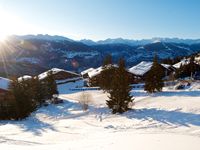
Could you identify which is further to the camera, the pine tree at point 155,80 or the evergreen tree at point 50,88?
the evergreen tree at point 50,88

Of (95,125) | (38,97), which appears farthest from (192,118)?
(38,97)

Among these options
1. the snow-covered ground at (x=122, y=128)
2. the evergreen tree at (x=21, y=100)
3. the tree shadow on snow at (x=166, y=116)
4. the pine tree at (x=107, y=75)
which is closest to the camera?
the snow-covered ground at (x=122, y=128)

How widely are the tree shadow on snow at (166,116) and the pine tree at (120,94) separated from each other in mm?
Answer: 1368

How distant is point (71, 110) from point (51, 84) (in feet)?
38.6

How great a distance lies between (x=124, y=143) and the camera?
18.2m

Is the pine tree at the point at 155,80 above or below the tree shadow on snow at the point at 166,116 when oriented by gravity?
above

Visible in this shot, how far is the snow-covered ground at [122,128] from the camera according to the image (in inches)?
717

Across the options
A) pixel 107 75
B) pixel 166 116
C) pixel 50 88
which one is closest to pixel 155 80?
pixel 107 75

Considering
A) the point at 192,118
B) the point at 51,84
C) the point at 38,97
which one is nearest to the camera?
the point at 192,118

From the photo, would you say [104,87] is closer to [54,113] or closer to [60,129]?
[54,113]

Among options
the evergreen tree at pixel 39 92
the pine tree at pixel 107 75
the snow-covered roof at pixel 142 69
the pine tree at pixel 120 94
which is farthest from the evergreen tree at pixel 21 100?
the snow-covered roof at pixel 142 69

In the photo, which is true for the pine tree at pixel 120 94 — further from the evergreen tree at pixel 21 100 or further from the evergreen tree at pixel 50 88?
the evergreen tree at pixel 50 88

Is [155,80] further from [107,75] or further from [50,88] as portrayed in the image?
[50,88]

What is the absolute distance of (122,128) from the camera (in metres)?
25.9
